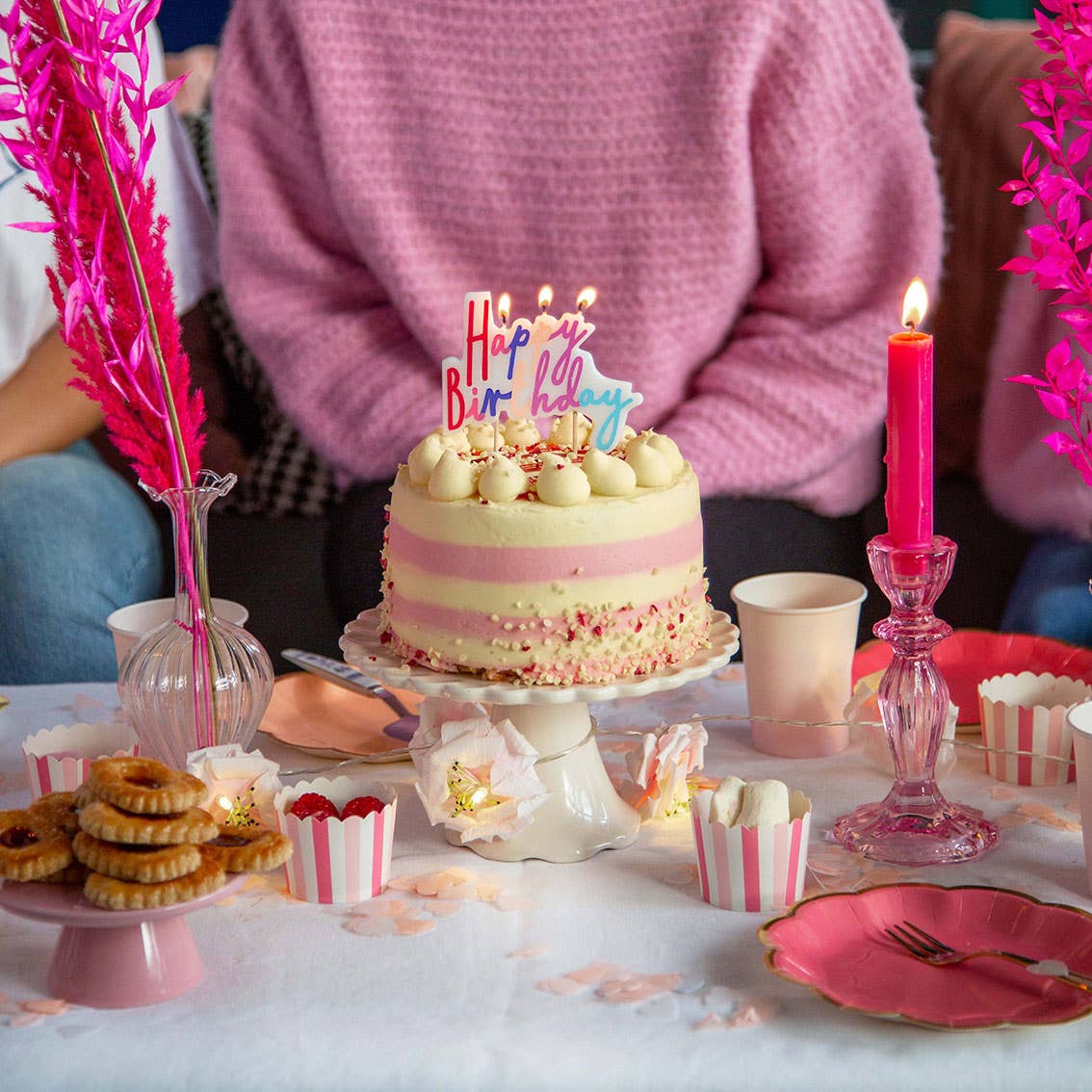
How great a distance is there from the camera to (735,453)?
6.04 feet

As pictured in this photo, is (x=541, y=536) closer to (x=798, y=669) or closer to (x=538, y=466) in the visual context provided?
(x=538, y=466)

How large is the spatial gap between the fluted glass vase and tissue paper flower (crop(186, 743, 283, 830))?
99mm

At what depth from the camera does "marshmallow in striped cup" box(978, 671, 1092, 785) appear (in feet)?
3.48

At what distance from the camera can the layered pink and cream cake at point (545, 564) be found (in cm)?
92

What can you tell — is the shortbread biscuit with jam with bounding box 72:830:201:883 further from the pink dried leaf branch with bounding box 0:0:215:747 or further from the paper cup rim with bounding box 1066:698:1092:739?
the paper cup rim with bounding box 1066:698:1092:739

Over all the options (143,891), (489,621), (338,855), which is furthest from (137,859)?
(489,621)

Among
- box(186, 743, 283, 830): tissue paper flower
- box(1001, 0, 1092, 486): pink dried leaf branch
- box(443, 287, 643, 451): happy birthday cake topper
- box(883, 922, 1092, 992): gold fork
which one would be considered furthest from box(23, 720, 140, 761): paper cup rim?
box(1001, 0, 1092, 486): pink dried leaf branch

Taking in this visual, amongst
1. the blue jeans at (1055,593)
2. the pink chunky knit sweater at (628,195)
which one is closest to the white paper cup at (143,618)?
the pink chunky knit sweater at (628,195)

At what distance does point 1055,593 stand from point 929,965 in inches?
36.7

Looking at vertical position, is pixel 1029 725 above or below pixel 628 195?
below

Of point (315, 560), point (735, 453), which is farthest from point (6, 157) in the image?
point (735, 453)

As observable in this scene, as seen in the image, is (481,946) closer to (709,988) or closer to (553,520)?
(709,988)

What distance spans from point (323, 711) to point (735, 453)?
0.80 meters

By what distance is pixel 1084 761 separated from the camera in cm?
85
